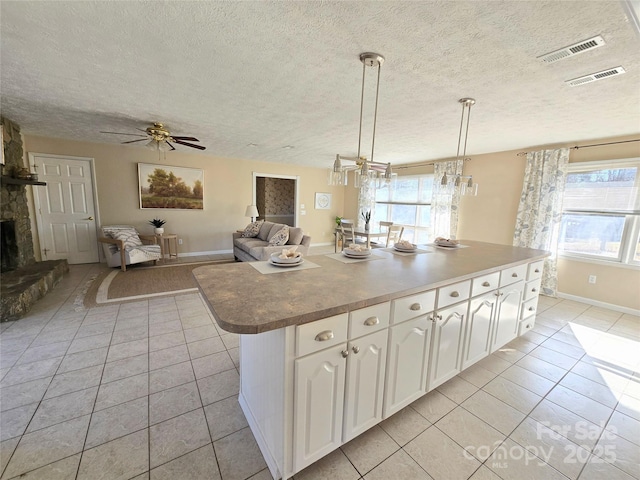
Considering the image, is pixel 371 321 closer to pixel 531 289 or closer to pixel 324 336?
pixel 324 336

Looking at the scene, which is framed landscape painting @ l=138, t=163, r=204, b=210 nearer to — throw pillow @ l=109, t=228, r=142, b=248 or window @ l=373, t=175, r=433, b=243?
throw pillow @ l=109, t=228, r=142, b=248

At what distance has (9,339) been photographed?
235 centimetres

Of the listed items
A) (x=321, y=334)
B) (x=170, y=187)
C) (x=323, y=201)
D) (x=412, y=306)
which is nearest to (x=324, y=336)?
(x=321, y=334)

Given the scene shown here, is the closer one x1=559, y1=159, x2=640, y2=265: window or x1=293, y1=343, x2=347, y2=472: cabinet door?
x1=293, y1=343, x2=347, y2=472: cabinet door

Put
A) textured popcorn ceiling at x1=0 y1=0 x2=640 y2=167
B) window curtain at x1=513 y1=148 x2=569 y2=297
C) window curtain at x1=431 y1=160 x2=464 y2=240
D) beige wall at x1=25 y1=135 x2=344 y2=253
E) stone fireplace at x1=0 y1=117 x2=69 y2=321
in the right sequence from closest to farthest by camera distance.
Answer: textured popcorn ceiling at x1=0 y1=0 x2=640 y2=167
stone fireplace at x1=0 y1=117 x2=69 y2=321
window curtain at x1=513 y1=148 x2=569 y2=297
beige wall at x1=25 y1=135 x2=344 y2=253
window curtain at x1=431 y1=160 x2=464 y2=240

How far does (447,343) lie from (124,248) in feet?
16.8

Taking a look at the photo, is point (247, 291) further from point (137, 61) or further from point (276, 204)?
point (276, 204)

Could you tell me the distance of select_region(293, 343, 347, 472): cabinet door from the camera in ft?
3.72

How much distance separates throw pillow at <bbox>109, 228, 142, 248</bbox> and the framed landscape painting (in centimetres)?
74

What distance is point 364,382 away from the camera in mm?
1352

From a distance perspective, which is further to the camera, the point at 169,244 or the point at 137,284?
A: the point at 169,244

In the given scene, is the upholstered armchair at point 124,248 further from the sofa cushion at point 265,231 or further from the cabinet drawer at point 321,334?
the cabinet drawer at point 321,334

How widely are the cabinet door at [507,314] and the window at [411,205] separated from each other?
3.35 m

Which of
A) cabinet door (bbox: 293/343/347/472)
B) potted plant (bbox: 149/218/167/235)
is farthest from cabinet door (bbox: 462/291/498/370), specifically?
potted plant (bbox: 149/218/167/235)
